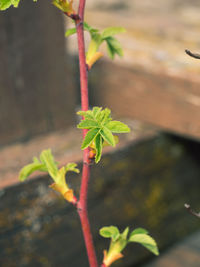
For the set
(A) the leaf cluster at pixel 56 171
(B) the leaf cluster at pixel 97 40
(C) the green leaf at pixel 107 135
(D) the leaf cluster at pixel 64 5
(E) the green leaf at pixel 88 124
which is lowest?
(A) the leaf cluster at pixel 56 171

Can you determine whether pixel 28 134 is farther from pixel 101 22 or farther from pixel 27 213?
pixel 101 22

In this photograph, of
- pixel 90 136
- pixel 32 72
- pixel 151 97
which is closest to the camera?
pixel 90 136

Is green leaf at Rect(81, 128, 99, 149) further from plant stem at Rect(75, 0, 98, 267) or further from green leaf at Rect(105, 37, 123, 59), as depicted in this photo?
green leaf at Rect(105, 37, 123, 59)

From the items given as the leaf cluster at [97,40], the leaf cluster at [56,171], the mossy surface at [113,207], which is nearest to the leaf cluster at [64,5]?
the leaf cluster at [97,40]

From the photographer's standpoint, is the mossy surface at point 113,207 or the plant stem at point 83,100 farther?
the mossy surface at point 113,207

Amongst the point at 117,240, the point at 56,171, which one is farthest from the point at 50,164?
the point at 117,240

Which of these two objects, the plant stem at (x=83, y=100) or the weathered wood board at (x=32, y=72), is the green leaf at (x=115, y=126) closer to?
the plant stem at (x=83, y=100)

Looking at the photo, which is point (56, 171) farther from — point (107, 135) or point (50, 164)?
point (107, 135)
